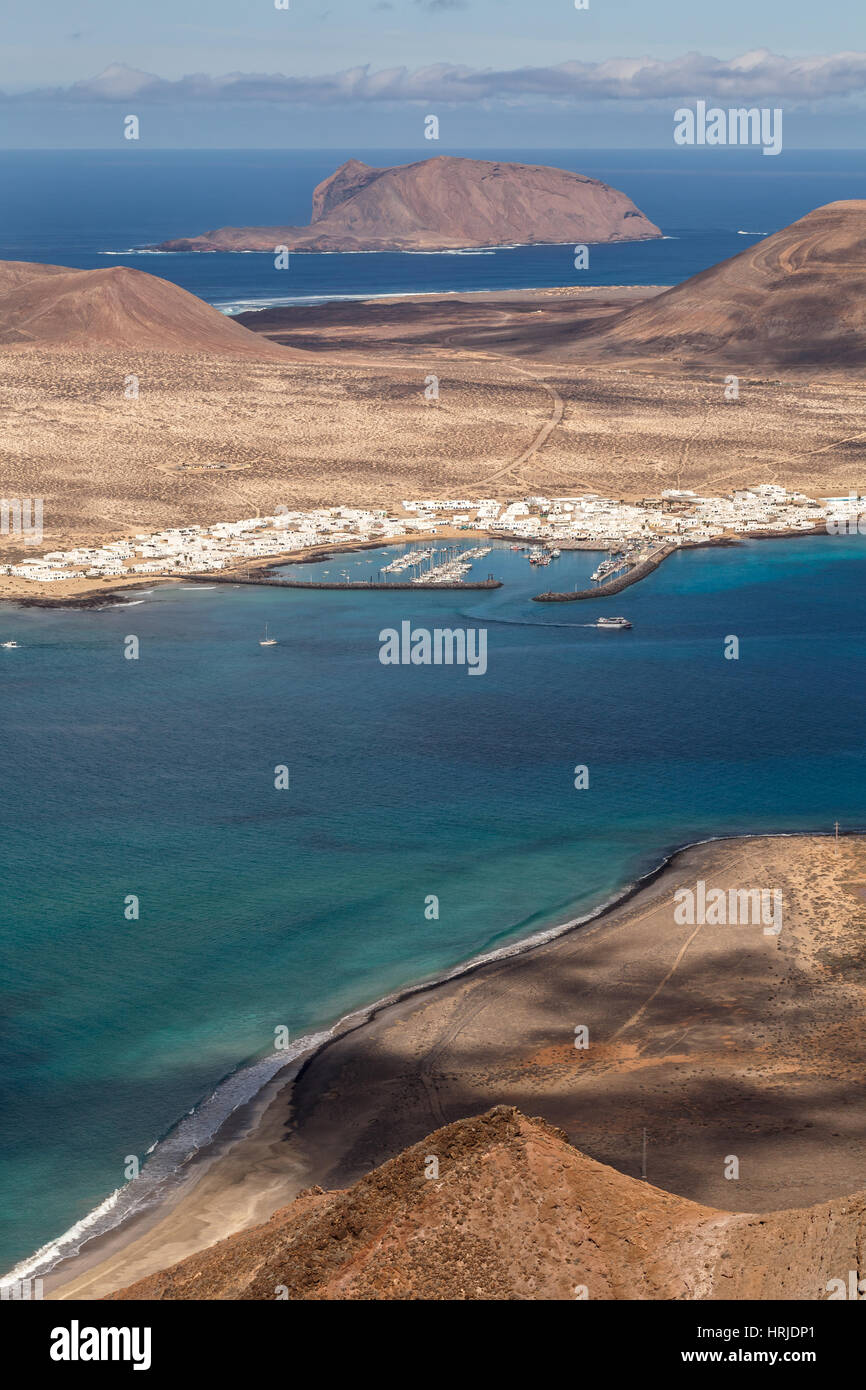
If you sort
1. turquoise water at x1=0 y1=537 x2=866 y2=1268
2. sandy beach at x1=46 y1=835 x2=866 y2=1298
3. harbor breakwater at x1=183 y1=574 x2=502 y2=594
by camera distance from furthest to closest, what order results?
1. harbor breakwater at x1=183 y1=574 x2=502 y2=594
2. turquoise water at x1=0 y1=537 x2=866 y2=1268
3. sandy beach at x1=46 y1=835 x2=866 y2=1298

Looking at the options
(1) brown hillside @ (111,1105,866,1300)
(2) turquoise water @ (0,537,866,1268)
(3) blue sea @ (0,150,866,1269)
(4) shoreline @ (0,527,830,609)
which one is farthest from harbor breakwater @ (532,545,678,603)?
(1) brown hillside @ (111,1105,866,1300)

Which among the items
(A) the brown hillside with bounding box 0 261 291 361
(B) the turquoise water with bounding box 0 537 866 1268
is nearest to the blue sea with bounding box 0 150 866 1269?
(B) the turquoise water with bounding box 0 537 866 1268

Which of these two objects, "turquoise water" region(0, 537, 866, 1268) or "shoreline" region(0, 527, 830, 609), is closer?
"turquoise water" region(0, 537, 866, 1268)

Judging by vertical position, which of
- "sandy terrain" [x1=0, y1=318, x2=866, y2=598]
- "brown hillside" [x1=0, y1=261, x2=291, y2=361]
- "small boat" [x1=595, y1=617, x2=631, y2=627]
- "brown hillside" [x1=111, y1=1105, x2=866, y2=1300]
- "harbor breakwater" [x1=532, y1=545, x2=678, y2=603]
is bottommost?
"brown hillside" [x1=111, y1=1105, x2=866, y2=1300]

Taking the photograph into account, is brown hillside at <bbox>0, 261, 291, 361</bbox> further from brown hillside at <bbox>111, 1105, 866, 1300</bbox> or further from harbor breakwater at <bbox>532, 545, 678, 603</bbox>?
brown hillside at <bbox>111, 1105, 866, 1300</bbox>

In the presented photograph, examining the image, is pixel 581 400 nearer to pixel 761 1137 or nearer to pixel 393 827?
pixel 393 827

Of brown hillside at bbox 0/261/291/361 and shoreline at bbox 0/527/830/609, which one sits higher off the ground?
brown hillside at bbox 0/261/291/361

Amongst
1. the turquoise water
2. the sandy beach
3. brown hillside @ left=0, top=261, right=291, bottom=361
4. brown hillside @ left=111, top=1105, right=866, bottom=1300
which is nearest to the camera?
brown hillside @ left=111, top=1105, right=866, bottom=1300

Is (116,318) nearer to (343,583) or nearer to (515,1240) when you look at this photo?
(343,583)
